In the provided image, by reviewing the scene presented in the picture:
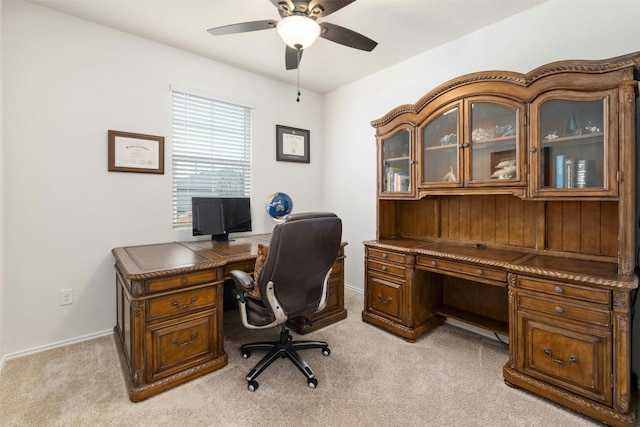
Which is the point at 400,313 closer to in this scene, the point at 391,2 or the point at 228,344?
Answer: the point at 228,344

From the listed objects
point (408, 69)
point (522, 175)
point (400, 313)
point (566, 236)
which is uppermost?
point (408, 69)

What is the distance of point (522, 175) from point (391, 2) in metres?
1.53

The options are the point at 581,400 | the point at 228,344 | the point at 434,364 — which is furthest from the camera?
the point at 228,344

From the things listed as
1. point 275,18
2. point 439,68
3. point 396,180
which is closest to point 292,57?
point 275,18

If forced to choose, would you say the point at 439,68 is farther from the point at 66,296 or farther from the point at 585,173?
the point at 66,296

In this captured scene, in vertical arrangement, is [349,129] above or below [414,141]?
above

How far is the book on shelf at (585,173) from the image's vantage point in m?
1.73

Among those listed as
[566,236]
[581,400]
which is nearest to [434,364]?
[581,400]

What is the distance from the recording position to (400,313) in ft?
8.32

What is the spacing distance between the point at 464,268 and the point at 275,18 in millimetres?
2394

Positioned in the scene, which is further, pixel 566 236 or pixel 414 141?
pixel 414 141

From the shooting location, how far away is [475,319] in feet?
8.04

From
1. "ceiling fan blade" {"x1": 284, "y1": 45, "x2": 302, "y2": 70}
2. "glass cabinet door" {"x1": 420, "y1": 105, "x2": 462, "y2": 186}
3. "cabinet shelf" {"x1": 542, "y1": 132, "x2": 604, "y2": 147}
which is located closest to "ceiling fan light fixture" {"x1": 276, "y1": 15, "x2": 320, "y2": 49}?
"ceiling fan blade" {"x1": 284, "y1": 45, "x2": 302, "y2": 70}

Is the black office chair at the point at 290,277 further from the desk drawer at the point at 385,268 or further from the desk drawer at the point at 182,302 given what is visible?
the desk drawer at the point at 385,268
